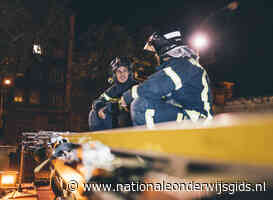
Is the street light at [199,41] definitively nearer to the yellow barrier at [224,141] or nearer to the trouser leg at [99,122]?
the trouser leg at [99,122]

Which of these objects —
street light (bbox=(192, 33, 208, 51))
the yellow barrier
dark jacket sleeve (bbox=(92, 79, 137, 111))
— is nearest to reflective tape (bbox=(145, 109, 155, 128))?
the yellow barrier

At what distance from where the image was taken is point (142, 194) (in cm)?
112

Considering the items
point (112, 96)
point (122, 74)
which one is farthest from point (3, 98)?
point (122, 74)

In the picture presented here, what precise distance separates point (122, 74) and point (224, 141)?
4218mm

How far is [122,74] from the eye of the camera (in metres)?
4.86

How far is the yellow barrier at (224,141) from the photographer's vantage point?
0.63 meters

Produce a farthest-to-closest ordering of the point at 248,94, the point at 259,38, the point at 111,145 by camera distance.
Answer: the point at 248,94 < the point at 259,38 < the point at 111,145

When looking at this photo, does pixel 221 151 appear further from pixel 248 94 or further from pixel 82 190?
pixel 248 94

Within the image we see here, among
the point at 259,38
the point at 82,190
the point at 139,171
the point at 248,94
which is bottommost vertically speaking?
the point at 82,190

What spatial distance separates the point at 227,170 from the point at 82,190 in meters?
1.17

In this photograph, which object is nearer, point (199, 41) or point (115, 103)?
point (115, 103)

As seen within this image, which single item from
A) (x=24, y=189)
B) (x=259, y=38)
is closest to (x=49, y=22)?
(x=24, y=189)

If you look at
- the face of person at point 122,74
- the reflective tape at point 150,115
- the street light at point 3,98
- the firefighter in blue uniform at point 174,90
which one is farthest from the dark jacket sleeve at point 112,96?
the street light at point 3,98

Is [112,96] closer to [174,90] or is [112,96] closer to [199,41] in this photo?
[174,90]
